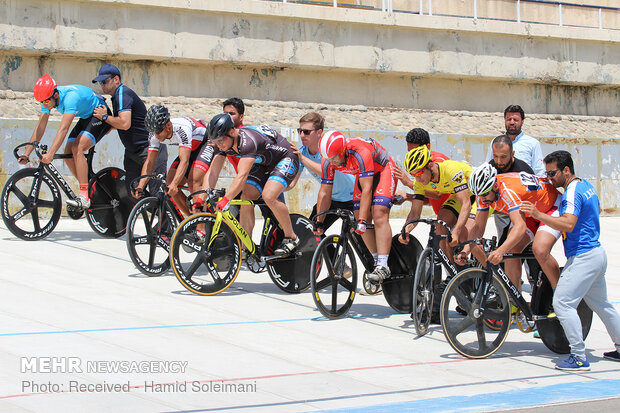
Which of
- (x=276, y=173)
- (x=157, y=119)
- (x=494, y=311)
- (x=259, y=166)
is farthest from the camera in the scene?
(x=157, y=119)

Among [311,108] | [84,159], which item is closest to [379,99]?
[311,108]

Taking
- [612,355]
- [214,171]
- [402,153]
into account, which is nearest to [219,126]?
[214,171]

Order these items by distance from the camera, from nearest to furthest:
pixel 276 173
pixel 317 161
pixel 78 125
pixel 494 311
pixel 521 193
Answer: pixel 494 311
pixel 521 193
pixel 276 173
pixel 317 161
pixel 78 125

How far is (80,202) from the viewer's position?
10.9 meters

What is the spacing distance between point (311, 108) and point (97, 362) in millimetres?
12645

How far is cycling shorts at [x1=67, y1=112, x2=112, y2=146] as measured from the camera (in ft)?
36.6

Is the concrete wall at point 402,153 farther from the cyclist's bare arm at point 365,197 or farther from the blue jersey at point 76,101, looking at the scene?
the cyclist's bare arm at point 365,197

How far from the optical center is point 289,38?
18047 millimetres

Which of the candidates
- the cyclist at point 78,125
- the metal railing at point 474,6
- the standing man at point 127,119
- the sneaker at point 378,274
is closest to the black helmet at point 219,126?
the sneaker at point 378,274

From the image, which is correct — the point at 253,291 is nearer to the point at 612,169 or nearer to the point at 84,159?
the point at 84,159

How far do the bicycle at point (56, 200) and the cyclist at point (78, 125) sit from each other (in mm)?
126

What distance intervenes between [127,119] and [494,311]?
18.8 ft

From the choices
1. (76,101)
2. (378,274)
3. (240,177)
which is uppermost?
(76,101)

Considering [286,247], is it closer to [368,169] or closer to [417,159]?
[368,169]
